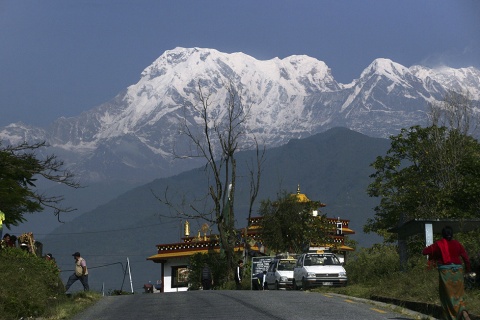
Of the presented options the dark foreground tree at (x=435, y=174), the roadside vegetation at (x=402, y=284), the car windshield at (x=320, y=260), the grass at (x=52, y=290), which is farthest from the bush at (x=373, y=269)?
the dark foreground tree at (x=435, y=174)

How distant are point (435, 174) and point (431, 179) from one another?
6.35ft

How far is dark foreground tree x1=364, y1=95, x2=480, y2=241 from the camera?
54.0m

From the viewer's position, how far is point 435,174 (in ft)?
204

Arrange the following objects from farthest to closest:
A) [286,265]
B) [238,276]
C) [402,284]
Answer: [238,276]
[286,265]
[402,284]

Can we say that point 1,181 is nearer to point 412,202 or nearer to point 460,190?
point 460,190

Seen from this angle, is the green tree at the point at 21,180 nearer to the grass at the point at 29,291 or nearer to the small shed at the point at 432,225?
the grass at the point at 29,291

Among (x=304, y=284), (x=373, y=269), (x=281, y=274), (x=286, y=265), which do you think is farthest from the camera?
(x=286, y=265)

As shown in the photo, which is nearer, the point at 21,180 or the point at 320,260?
the point at 21,180

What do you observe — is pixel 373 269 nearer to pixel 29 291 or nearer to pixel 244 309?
pixel 244 309

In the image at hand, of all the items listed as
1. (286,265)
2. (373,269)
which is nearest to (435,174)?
(286,265)

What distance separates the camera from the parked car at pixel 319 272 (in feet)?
125

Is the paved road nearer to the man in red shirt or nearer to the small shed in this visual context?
the man in red shirt

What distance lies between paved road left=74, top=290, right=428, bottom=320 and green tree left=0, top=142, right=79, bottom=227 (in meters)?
6.49

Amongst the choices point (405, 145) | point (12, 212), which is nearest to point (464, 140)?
point (405, 145)
